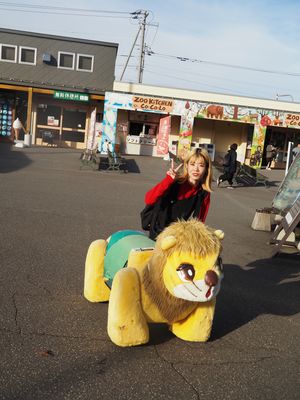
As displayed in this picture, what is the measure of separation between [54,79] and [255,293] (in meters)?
23.2

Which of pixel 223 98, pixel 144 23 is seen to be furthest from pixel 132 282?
pixel 144 23

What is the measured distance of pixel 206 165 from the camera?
4047 millimetres

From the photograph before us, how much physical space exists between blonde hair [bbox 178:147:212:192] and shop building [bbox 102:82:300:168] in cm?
1981

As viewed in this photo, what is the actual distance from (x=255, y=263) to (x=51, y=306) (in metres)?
3.50

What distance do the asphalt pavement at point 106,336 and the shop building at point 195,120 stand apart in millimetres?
16964

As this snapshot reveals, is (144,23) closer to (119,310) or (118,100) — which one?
(118,100)

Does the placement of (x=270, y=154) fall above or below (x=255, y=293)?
above

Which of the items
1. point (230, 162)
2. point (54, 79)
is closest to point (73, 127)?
point (54, 79)

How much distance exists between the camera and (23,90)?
2498 cm

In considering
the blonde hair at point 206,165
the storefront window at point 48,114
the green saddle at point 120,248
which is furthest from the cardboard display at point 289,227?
the storefront window at point 48,114

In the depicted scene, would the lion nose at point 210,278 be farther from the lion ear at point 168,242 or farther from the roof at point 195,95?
the roof at point 195,95

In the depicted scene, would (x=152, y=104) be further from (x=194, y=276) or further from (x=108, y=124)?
(x=194, y=276)

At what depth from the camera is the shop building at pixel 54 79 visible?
25.7m

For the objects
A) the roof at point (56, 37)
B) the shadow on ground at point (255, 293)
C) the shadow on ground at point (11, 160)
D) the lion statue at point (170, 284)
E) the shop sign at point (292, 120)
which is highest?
the roof at point (56, 37)
